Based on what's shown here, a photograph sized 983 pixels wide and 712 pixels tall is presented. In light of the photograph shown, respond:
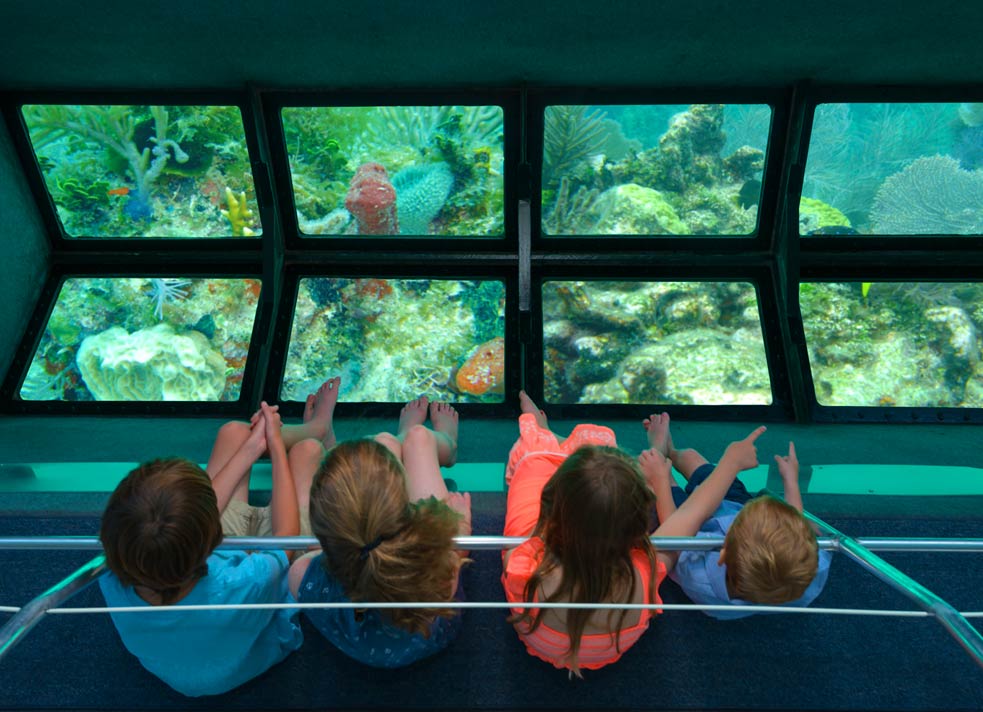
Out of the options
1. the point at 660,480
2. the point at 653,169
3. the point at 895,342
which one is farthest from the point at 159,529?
the point at 895,342

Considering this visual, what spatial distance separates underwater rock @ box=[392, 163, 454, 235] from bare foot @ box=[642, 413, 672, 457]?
4.05 ft

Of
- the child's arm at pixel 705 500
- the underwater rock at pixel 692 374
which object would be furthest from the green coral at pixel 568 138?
the child's arm at pixel 705 500

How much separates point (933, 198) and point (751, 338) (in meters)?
0.90

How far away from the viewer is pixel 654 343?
9.10ft

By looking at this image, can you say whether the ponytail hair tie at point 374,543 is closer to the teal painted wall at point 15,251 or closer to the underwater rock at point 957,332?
the teal painted wall at point 15,251

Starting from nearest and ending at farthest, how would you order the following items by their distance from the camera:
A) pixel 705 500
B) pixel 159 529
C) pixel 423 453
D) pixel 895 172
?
pixel 159 529 → pixel 705 500 → pixel 423 453 → pixel 895 172

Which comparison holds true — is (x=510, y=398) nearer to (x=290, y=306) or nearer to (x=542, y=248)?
(x=542, y=248)

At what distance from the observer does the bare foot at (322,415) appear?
2.10 metres

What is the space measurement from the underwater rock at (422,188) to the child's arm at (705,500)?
5.29 ft

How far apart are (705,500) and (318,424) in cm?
117

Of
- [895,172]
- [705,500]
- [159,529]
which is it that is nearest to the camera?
[159,529]

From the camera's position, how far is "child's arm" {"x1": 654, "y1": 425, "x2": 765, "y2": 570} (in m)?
1.55

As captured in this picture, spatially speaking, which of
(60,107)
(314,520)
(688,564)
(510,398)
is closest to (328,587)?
(314,520)

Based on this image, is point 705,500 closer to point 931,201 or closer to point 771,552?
point 771,552
